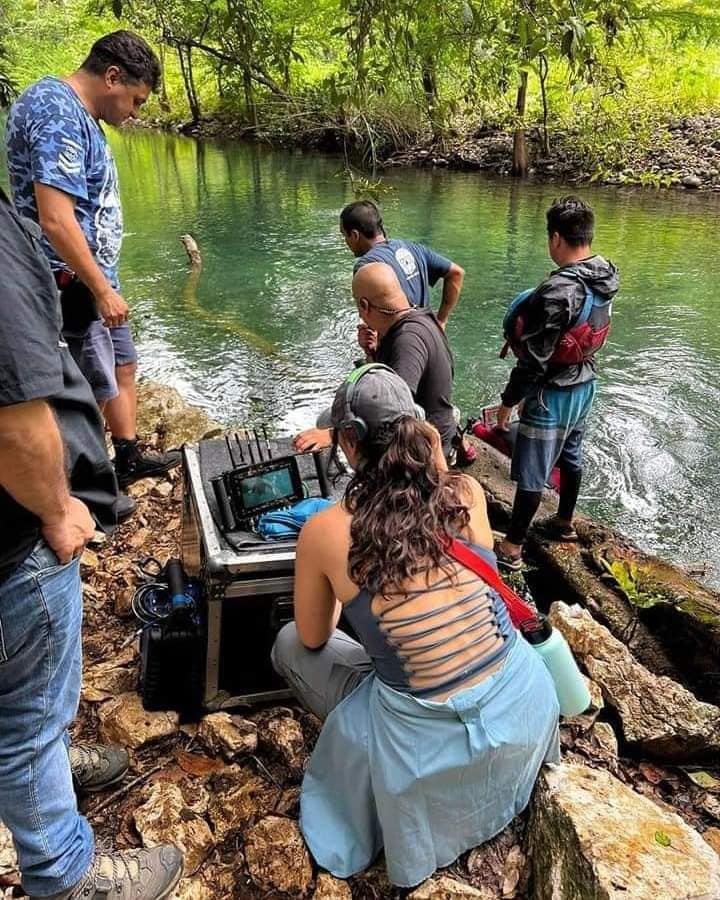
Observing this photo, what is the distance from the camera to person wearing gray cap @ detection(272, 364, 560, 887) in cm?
186

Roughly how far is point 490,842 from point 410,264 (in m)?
2.73

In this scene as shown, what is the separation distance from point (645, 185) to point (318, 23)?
32.4ft

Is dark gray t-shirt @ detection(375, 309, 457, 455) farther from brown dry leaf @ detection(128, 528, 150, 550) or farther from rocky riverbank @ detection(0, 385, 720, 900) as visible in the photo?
brown dry leaf @ detection(128, 528, 150, 550)

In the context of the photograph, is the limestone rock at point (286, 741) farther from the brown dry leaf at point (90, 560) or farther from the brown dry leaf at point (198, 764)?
the brown dry leaf at point (90, 560)

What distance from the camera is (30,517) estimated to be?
142 cm

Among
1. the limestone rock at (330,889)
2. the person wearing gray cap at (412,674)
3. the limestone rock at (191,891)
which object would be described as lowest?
the limestone rock at (191,891)

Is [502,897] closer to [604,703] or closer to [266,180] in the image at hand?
[604,703]

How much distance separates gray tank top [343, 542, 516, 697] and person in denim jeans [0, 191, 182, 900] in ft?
2.50

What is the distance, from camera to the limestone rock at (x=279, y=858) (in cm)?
197

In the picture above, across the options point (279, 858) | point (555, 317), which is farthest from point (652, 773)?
point (555, 317)

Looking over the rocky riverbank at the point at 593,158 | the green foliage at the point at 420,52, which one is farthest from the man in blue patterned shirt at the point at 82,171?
the rocky riverbank at the point at 593,158

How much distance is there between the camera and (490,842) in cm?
205

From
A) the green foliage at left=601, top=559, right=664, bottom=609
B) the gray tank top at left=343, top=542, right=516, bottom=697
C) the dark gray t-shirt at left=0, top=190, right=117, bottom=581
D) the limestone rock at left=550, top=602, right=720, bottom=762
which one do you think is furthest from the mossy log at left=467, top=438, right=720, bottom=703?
the dark gray t-shirt at left=0, top=190, right=117, bottom=581

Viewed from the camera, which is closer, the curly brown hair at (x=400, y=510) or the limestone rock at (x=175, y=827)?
the curly brown hair at (x=400, y=510)
